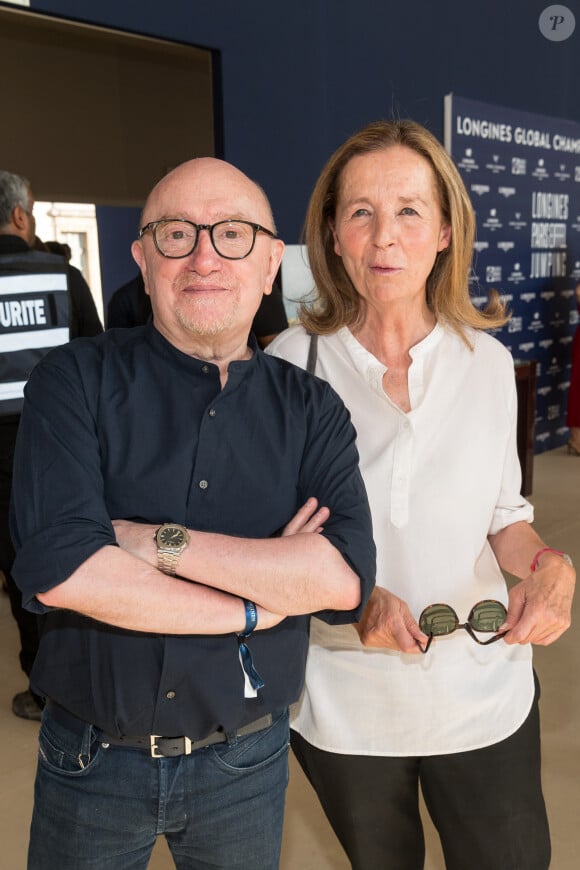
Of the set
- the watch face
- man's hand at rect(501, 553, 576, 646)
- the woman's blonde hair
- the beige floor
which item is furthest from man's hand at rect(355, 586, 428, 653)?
the beige floor

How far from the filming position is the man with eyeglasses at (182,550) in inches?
51.2

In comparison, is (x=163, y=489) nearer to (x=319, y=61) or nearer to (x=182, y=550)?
(x=182, y=550)

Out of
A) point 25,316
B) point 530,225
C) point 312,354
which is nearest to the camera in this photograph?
point 312,354

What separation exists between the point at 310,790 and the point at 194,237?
7.15 ft

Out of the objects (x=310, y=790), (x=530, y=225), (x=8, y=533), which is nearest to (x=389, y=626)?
(x=310, y=790)

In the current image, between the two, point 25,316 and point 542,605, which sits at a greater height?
point 25,316

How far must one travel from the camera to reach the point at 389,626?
1.46 meters

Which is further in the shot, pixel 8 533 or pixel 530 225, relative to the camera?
pixel 530 225

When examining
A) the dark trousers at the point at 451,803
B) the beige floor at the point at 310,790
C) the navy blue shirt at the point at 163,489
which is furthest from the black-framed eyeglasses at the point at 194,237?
the beige floor at the point at 310,790

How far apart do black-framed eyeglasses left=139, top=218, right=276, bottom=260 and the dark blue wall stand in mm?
3625

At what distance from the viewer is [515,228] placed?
816 centimetres

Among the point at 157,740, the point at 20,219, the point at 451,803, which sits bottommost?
the point at 451,803

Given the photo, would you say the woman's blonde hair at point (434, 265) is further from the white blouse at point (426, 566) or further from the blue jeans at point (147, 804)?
the blue jeans at point (147, 804)

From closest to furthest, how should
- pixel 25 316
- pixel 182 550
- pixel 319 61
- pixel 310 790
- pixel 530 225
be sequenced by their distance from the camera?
1. pixel 182 550
2. pixel 310 790
3. pixel 25 316
4. pixel 319 61
5. pixel 530 225
